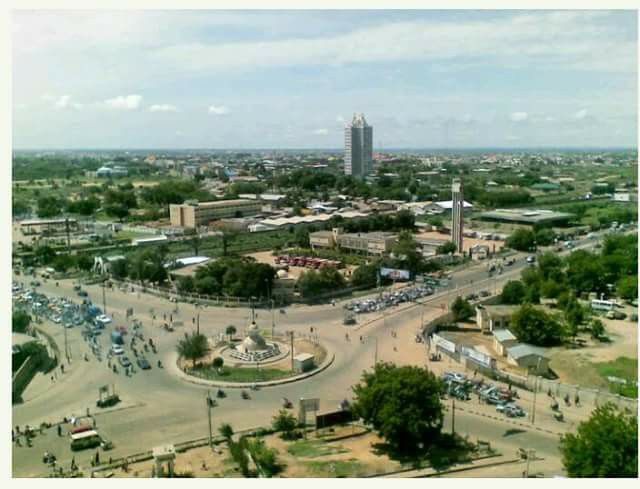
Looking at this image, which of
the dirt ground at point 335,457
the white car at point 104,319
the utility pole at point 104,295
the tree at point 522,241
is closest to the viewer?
the dirt ground at point 335,457

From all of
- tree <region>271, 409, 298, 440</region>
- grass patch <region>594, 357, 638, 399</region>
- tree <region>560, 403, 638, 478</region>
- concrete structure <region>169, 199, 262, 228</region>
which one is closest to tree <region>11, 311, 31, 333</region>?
tree <region>271, 409, 298, 440</region>

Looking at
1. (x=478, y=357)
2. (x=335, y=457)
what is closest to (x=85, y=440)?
(x=335, y=457)

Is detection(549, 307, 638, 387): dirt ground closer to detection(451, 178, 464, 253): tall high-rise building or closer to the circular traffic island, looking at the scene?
the circular traffic island

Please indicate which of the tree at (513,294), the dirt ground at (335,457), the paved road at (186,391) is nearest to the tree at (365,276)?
the paved road at (186,391)

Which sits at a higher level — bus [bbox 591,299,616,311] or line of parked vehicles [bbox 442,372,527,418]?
bus [bbox 591,299,616,311]

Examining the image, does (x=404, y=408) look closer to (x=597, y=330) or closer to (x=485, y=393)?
(x=485, y=393)

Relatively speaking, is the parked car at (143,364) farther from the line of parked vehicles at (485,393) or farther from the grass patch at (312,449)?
the line of parked vehicles at (485,393)

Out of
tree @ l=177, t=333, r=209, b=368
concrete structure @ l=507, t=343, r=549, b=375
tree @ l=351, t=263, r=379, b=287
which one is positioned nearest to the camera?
tree @ l=177, t=333, r=209, b=368
